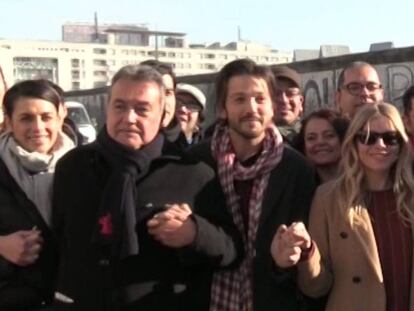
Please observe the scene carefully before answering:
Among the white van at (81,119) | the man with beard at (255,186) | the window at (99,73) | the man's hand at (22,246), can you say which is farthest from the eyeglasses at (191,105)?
the window at (99,73)

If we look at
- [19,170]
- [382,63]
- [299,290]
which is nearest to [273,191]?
[299,290]

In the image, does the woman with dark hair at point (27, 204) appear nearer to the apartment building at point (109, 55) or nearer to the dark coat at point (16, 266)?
the dark coat at point (16, 266)

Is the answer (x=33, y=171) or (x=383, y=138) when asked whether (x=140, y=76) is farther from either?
(x=383, y=138)

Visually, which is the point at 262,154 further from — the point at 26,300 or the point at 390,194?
the point at 26,300

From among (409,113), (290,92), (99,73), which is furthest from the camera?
(99,73)

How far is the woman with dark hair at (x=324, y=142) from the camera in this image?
14.0 ft

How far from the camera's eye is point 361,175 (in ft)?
11.8

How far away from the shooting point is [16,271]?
380 centimetres

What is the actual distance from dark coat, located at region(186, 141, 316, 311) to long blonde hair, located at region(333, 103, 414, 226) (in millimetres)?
171

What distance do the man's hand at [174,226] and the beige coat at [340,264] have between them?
0.55 meters

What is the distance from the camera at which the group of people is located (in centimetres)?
337

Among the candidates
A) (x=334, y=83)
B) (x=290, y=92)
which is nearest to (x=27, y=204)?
(x=290, y=92)

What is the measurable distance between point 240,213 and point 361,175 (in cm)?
59

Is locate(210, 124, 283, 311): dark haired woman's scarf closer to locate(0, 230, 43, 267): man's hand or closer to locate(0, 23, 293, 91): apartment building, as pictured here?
locate(0, 230, 43, 267): man's hand
